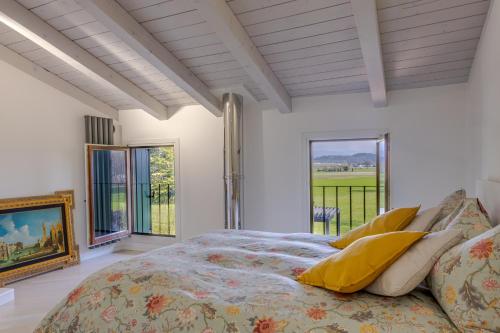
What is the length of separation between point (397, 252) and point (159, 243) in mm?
4141

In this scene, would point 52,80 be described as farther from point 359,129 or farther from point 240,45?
point 359,129

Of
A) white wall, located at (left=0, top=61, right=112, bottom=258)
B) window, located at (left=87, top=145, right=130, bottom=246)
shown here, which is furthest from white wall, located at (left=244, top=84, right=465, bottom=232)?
white wall, located at (left=0, top=61, right=112, bottom=258)

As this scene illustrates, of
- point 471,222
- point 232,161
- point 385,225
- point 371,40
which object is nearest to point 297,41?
point 371,40

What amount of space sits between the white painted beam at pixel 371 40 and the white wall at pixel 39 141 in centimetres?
357

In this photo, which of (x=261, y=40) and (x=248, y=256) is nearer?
(x=248, y=256)

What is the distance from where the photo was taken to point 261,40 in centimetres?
291

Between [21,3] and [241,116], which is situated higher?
[21,3]

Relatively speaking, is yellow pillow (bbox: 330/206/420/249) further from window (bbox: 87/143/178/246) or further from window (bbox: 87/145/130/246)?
window (bbox: 87/145/130/246)

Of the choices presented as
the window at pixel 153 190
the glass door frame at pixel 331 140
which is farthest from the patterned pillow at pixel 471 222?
the window at pixel 153 190

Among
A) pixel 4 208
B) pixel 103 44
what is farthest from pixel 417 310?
pixel 4 208

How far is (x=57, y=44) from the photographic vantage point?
312cm

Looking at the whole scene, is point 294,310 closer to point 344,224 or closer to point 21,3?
point 21,3

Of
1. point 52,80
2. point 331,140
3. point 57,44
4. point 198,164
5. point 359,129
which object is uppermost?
point 57,44

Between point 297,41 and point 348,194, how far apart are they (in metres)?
3.01
